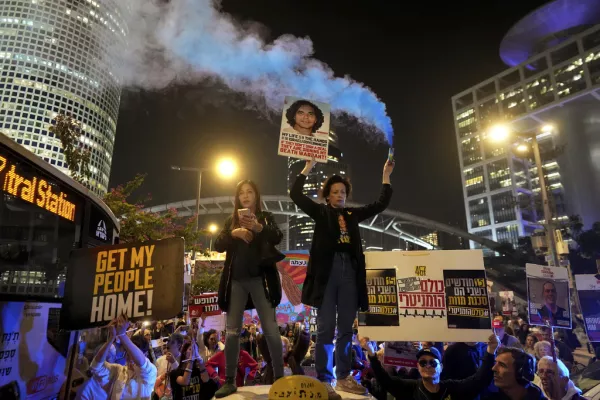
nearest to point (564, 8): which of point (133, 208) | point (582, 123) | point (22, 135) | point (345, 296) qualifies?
point (582, 123)

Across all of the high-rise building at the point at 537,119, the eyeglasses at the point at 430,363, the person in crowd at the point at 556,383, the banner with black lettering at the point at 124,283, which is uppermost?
the high-rise building at the point at 537,119

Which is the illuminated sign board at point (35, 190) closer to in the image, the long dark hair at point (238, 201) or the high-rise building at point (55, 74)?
the long dark hair at point (238, 201)

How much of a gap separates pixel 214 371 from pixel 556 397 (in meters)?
5.05

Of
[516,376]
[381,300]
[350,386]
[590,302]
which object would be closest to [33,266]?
[350,386]

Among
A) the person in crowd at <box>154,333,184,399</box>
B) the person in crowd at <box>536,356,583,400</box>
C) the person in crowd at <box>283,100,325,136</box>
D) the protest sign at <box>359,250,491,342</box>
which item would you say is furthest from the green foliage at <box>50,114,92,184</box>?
the person in crowd at <box>536,356,583,400</box>

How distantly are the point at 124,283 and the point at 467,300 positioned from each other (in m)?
3.84

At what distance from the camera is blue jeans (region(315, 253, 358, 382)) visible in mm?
4109

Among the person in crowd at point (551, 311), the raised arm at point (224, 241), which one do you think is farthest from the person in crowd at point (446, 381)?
the person in crowd at point (551, 311)

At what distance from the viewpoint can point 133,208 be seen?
19125mm

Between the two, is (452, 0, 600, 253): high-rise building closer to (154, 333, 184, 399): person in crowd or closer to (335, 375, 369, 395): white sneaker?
(154, 333, 184, 399): person in crowd

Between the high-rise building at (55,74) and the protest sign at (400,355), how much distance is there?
289 ft

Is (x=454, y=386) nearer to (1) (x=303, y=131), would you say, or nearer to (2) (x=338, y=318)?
(2) (x=338, y=318)

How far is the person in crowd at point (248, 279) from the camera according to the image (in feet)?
14.0

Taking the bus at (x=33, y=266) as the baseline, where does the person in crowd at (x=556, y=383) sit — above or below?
below
